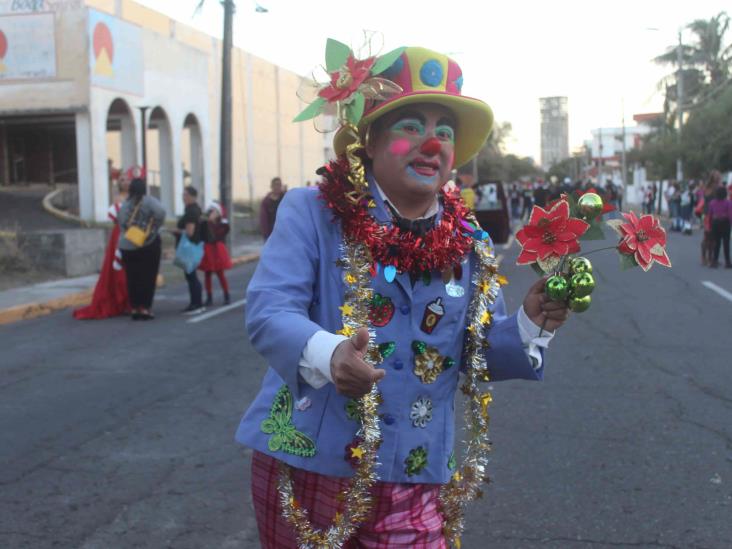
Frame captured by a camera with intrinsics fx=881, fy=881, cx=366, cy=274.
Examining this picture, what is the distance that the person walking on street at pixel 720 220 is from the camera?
617 inches

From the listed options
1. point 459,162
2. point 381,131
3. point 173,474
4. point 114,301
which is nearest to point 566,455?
point 173,474

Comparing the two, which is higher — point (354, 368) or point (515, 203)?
point (354, 368)

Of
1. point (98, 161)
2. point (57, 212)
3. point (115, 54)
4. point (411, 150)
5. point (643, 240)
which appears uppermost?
point (115, 54)

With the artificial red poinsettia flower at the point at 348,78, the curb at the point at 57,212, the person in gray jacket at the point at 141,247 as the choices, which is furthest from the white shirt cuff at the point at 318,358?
the curb at the point at 57,212

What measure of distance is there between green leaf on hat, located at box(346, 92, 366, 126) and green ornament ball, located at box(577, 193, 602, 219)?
58 centimetres

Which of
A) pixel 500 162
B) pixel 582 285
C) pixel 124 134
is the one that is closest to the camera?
pixel 582 285

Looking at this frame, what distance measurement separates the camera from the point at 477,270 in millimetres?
2303

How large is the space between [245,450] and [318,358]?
354 cm

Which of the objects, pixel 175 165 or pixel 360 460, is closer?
pixel 360 460

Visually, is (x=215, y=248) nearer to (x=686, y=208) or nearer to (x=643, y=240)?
(x=643, y=240)

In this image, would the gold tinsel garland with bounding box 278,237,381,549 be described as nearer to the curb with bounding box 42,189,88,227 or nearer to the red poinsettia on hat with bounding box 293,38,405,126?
the red poinsettia on hat with bounding box 293,38,405,126

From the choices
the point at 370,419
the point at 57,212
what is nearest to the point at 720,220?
the point at 370,419

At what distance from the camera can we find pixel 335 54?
2256 mm

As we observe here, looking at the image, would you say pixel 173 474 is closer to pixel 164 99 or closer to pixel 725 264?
pixel 725 264
